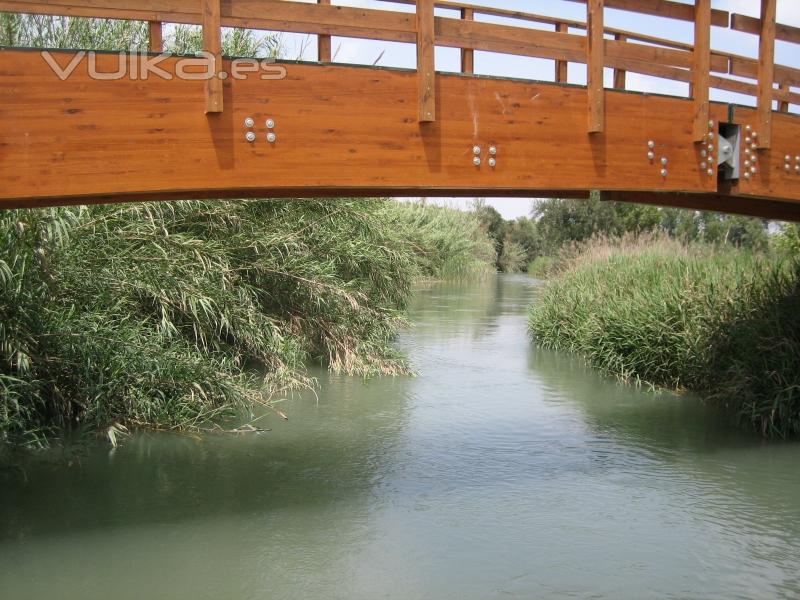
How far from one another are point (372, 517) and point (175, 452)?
8.15ft

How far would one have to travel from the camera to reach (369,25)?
6.04 meters

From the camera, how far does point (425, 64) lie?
236 inches

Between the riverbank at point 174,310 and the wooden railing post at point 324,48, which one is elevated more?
the wooden railing post at point 324,48

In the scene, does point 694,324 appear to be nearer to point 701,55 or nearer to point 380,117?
point 701,55

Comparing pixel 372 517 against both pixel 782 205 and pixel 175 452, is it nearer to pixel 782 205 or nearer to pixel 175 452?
pixel 175 452

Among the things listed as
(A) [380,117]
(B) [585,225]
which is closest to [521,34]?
(A) [380,117]

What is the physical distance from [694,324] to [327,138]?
7.15 meters

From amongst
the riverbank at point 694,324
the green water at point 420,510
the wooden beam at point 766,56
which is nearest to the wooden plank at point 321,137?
the wooden beam at point 766,56

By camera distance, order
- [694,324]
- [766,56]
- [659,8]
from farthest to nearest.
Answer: [694,324], [766,56], [659,8]

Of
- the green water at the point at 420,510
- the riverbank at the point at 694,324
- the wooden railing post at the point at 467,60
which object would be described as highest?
the wooden railing post at the point at 467,60

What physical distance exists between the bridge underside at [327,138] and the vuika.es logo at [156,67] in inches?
0.9

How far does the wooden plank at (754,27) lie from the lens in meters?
7.31

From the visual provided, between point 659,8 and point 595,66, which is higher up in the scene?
point 659,8

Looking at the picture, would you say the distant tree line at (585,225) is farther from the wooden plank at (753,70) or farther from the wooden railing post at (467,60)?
the wooden railing post at (467,60)
